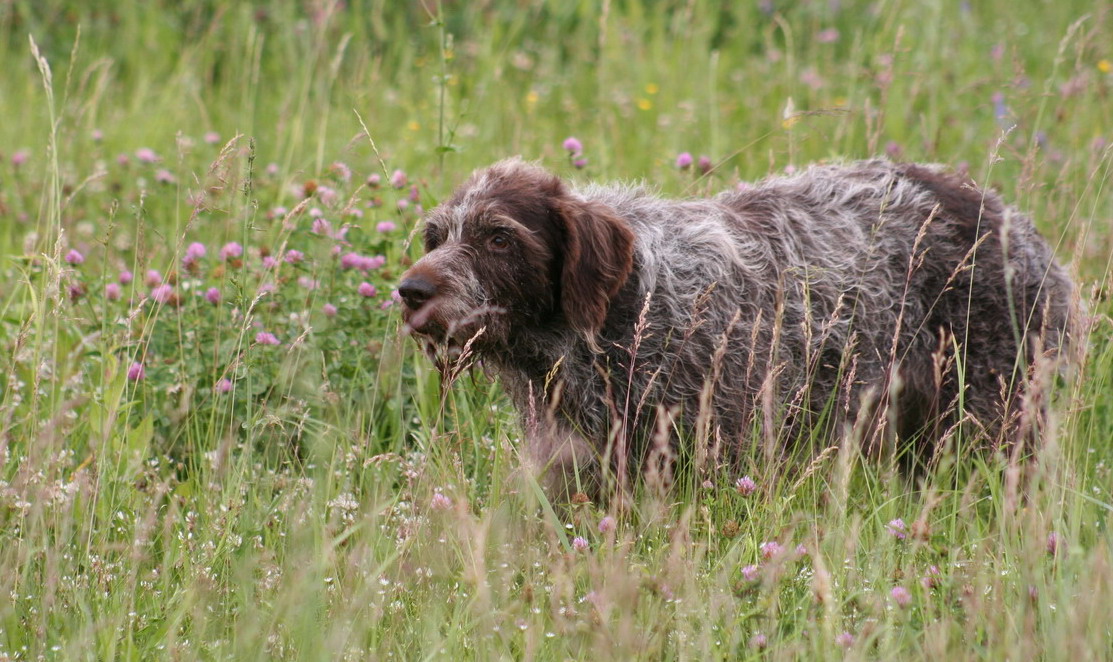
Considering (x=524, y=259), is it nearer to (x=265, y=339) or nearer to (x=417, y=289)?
(x=417, y=289)

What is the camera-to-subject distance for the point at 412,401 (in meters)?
4.19

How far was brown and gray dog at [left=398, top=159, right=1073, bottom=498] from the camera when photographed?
3.48 m

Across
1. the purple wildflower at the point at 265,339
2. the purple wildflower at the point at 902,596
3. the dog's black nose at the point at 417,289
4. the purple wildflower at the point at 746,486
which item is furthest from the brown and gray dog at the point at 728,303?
the purple wildflower at the point at 902,596

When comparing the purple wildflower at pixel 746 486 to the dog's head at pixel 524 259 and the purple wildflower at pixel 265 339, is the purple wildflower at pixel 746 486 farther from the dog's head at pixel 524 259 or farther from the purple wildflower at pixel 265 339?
the purple wildflower at pixel 265 339

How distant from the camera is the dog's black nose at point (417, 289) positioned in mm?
3307

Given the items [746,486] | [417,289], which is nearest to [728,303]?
[746,486]

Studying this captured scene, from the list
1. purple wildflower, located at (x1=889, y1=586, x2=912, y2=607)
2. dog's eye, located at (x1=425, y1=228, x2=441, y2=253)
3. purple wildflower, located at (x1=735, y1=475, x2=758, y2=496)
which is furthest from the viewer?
dog's eye, located at (x1=425, y1=228, x2=441, y2=253)

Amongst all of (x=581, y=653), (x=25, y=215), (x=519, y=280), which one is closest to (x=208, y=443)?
(x=519, y=280)

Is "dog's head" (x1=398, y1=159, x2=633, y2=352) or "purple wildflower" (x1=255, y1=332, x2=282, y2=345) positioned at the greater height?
"dog's head" (x1=398, y1=159, x2=633, y2=352)

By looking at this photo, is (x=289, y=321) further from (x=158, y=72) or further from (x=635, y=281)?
(x=158, y=72)

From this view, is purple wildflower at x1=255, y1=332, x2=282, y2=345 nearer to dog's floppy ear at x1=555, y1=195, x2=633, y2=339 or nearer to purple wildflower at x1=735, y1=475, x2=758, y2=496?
dog's floppy ear at x1=555, y1=195, x2=633, y2=339

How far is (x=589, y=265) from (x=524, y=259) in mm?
188

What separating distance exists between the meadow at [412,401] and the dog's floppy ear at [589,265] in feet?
1.36

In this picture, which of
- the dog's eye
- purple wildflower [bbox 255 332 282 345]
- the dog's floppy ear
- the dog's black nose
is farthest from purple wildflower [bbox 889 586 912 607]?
purple wildflower [bbox 255 332 282 345]
